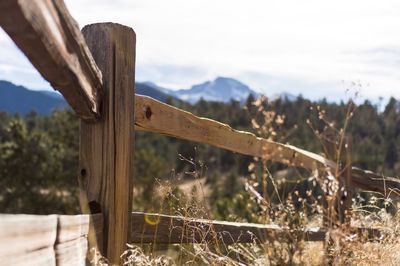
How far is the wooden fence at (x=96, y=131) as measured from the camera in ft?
4.54

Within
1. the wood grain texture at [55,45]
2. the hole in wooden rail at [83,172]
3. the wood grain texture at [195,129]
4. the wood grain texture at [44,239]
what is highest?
the wood grain texture at [55,45]

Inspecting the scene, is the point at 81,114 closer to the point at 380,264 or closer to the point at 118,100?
the point at 118,100

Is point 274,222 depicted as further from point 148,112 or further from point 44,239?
point 44,239

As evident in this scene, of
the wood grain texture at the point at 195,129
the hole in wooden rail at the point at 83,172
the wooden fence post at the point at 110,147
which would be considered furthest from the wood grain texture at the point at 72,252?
the wood grain texture at the point at 195,129

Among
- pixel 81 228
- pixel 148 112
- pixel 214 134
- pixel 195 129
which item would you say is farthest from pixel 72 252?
pixel 214 134

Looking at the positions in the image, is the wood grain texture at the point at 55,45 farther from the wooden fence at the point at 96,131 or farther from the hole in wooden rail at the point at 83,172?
the hole in wooden rail at the point at 83,172

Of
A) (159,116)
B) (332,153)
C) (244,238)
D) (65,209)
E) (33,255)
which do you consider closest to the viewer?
(33,255)

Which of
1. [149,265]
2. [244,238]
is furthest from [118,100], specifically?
[244,238]

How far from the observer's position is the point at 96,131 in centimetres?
220

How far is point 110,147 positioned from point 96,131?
87mm

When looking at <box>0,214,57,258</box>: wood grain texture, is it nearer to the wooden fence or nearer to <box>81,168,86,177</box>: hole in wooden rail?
the wooden fence

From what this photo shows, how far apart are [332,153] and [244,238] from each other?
1.88 metres

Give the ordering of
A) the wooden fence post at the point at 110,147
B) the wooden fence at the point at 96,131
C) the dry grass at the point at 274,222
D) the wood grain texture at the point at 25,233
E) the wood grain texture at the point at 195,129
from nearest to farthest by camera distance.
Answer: the wood grain texture at the point at 25,233
the wooden fence at the point at 96,131
the dry grass at the point at 274,222
the wooden fence post at the point at 110,147
the wood grain texture at the point at 195,129

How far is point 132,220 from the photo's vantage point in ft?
7.93
